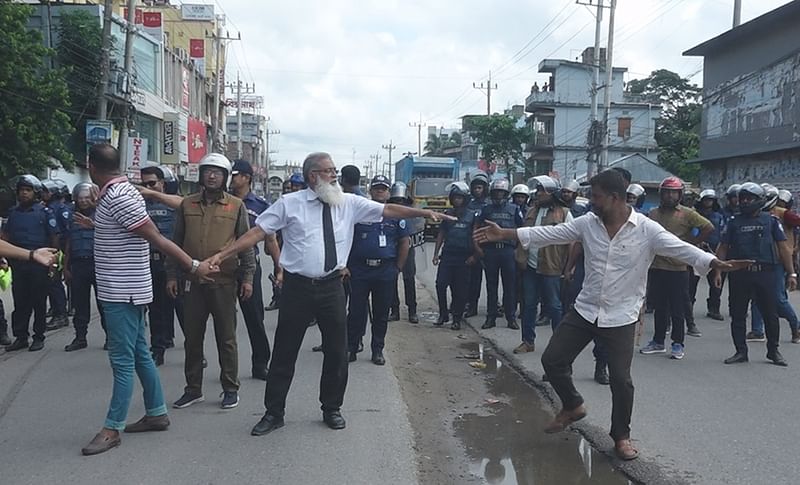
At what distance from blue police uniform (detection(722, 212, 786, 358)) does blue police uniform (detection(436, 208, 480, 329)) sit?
335cm

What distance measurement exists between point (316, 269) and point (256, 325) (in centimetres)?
173

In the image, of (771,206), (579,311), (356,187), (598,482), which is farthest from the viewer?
(771,206)

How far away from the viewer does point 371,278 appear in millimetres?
7516

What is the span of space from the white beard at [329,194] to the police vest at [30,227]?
15.6 feet

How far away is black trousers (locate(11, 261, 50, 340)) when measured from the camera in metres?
8.20

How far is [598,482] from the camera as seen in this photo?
4684 mm

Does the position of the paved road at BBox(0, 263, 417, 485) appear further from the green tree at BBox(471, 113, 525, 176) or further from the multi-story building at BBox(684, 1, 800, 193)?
the green tree at BBox(471, 113, 525, 176)

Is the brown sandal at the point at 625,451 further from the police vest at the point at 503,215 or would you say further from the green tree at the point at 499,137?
→ the green tree at the point at 499,137

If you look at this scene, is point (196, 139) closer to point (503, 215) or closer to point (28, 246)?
point (28, 246)

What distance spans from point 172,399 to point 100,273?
1801 millimetres

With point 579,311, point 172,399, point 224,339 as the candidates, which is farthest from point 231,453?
point 579,311

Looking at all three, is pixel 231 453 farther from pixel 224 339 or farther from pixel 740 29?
pixel 740 29

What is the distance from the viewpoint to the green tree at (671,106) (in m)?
52.0

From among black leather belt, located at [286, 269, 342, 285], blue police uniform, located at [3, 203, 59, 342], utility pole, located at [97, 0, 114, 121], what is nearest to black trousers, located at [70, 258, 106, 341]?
blue police uniform, located at [3, 203, 59, 342]
